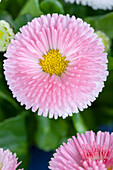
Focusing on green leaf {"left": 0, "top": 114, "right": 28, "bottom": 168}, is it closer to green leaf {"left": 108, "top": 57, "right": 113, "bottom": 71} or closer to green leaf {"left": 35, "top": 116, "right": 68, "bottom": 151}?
green leaf {"left": 35, "top": 116, "right": 68, "bottom": 151}

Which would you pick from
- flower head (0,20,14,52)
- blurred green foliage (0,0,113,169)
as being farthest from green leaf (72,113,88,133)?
flower head (0,20,14,52)

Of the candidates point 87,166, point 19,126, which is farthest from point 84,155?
point 19,126

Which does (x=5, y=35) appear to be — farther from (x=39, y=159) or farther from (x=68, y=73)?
(x=39, y=159)

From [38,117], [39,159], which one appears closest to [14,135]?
[38,117]

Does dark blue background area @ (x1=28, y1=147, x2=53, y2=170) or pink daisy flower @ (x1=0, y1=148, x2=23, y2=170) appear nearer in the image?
pink daisy flower @ (x1=0, y1=148, x2=23, y2=170)

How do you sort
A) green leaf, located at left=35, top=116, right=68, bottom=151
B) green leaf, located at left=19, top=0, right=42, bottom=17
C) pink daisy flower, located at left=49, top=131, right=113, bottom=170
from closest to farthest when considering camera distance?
pink daisy flower, located at left=49, top=131, right=113, bottom=170 < green leaf, located at left=19, top=0, right=42, bottom=17 < green leaf, located at left=35, top=116, right=68, bottom=151
